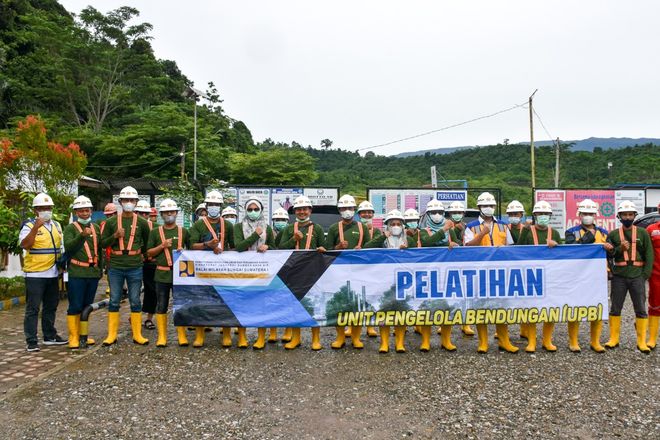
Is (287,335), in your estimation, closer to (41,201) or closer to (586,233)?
(41,201)

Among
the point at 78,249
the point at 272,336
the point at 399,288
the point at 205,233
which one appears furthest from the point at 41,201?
the point at 399,288

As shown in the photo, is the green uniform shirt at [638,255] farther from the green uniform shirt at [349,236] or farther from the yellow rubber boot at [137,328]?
the yellow rubber boot at [137,328]

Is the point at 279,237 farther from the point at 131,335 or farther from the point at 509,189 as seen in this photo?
the point at 509,189

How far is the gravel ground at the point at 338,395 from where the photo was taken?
4250mm

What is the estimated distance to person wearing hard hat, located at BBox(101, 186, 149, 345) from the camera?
22.3 ft

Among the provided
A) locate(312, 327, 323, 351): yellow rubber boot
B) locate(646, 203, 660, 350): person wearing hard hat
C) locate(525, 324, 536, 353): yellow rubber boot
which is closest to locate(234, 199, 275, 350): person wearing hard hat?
locate(312, 327, 323, 351): yellow rubber boot

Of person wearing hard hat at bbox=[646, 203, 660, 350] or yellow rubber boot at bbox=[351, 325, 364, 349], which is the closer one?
person wearing hard hat at bbox=[646, 203, 660, 350]

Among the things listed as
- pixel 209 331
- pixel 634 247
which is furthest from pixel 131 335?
pixel 634 247

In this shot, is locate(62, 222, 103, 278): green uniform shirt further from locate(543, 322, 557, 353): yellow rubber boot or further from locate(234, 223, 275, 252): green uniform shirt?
locate(543, 322, 557, 353): yellow rubber boot

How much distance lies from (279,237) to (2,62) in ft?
115

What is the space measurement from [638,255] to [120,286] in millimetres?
6690

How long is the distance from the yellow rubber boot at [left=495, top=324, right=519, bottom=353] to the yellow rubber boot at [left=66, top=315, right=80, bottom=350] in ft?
17.9

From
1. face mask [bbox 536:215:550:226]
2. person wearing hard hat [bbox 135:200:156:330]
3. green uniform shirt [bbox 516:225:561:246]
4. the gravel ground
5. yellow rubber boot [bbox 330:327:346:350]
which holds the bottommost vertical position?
the gravel ground

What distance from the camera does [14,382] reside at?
538 cm
